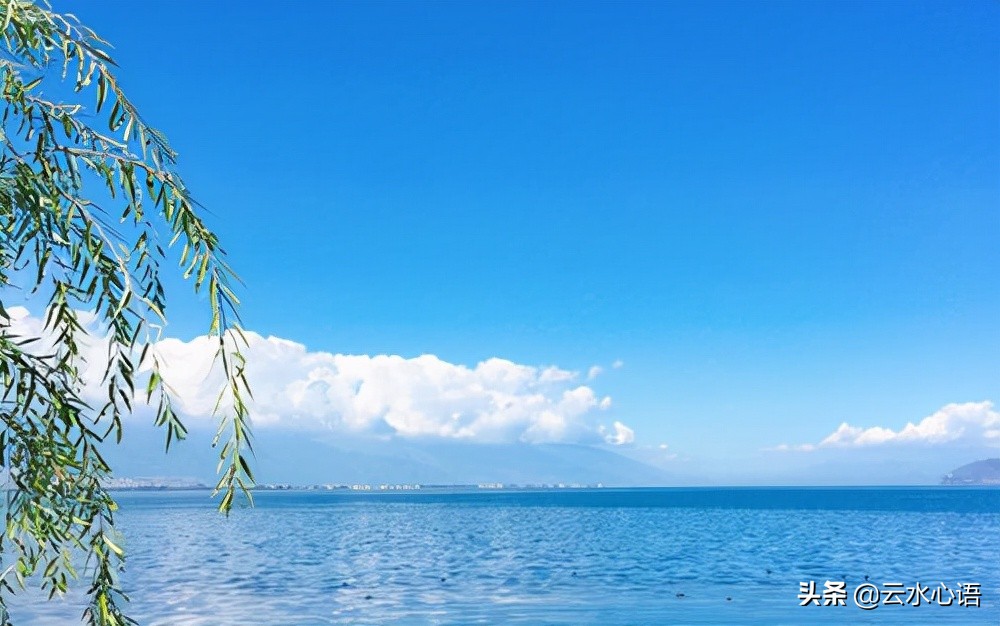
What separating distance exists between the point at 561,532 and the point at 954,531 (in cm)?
3053

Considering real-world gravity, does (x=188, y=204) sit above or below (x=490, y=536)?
above

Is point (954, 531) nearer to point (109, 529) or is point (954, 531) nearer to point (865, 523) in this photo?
point (865, 523)

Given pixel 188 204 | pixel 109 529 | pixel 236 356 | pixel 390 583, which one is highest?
pixel 188 204

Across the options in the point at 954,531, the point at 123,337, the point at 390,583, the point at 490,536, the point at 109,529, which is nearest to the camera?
the point at 123,337

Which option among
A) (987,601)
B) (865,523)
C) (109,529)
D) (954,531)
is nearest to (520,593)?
(987,601)

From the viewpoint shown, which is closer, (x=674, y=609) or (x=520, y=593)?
(x=674, y=609)

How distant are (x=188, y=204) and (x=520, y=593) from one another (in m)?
30.2

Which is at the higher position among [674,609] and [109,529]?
[109,529]

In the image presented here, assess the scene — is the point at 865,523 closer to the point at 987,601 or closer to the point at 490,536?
the point at 490,536

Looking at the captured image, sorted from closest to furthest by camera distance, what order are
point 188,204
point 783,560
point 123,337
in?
1. point 188,204
2. point 123,337
3. point 783,560

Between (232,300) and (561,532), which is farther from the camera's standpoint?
(561,532)

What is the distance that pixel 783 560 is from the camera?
145ft

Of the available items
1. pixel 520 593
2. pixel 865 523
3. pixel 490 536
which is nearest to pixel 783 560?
pixel 520 593

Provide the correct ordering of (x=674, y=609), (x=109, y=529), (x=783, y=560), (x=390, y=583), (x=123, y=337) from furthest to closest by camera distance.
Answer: (x=783, y=560), (x=390, y=583), (x=674, y=609), (x=109, y=529), (x=123, y=337)
